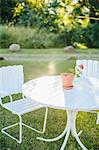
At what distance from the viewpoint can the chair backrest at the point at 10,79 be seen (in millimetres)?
2896

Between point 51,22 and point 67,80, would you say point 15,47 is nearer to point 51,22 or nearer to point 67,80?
point 51,22

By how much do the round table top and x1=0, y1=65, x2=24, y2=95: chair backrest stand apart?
0.34m

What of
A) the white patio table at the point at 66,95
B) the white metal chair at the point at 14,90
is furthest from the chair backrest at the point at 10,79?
the white patio table at the point at 66,95

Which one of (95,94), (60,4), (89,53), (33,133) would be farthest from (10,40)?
(95,94)

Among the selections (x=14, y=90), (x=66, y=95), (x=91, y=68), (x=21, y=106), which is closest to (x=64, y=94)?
(x=66, y=95)

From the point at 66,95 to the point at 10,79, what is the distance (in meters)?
0.88

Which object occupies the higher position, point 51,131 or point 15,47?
point 15,47

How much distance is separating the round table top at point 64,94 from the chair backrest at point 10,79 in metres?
0.34

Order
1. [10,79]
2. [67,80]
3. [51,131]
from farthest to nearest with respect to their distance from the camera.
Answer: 1. [51,131]
2. [10,79]
3. [67,80]

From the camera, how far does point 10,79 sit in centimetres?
299

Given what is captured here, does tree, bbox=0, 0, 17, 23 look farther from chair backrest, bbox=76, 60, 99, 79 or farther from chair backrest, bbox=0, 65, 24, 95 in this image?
chair backrest, bbox=0, 65, 24, 95

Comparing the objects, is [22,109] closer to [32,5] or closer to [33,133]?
[33,133]

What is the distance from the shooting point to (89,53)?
20.1ft

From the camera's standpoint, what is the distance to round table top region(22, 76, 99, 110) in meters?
2.14
